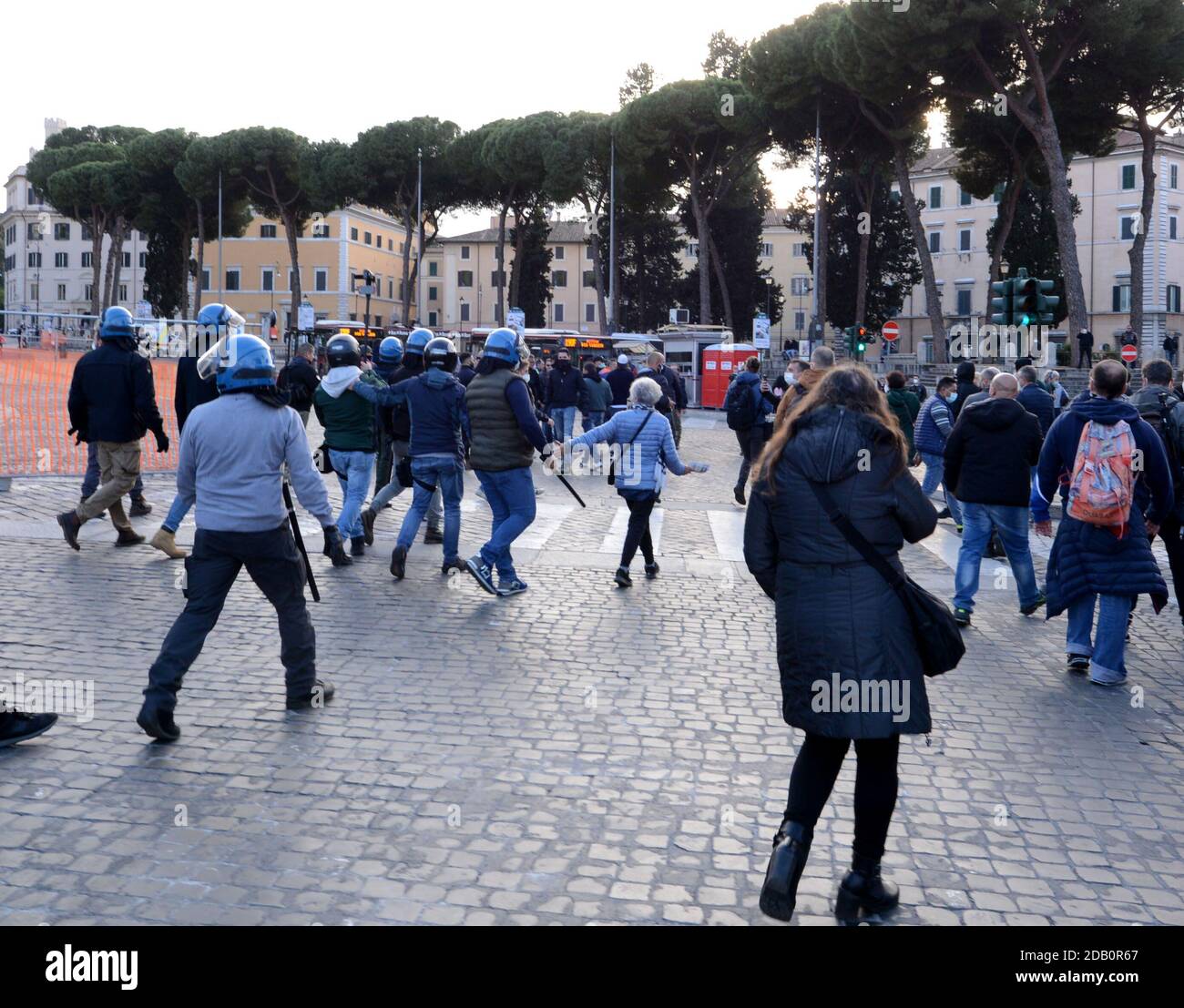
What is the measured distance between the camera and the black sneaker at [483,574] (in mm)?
9070

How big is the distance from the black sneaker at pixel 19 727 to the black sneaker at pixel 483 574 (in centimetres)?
387

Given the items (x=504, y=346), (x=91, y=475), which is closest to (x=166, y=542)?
(x=91, y=475)

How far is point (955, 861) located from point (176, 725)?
3267 millimetres

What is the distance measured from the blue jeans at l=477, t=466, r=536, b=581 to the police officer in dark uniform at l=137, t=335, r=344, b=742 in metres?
3.29

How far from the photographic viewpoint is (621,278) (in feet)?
242

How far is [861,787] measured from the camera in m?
3.93

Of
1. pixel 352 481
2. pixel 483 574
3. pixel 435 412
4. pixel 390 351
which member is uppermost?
pixel 390 351

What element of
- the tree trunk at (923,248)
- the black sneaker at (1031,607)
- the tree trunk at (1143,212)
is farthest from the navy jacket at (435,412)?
the tree trunk at (1143,212)

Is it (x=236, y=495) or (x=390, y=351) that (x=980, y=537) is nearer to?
(x=236, y=495)

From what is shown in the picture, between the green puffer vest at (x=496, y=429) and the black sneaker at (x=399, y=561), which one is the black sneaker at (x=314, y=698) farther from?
the black sneaker at (x=399, y=561)

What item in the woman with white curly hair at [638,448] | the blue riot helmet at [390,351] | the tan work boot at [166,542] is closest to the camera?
the woman with white curly hair at [638,448]

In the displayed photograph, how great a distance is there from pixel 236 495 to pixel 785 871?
3.04 m

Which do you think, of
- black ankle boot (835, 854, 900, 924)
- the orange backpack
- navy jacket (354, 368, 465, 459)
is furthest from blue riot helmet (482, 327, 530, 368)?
black ankle boot (835, 854, 900, 924)

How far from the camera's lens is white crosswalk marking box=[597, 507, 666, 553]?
12195 mm
